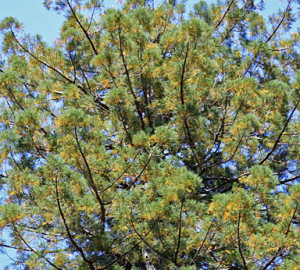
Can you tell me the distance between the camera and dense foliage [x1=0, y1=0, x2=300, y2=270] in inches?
160

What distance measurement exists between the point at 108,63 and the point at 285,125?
2.29 meters

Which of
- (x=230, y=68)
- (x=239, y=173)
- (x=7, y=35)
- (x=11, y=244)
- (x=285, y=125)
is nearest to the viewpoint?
(x=11, y=244)

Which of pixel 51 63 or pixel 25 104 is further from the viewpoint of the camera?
pixel 51 63

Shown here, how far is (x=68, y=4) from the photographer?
20.3ft

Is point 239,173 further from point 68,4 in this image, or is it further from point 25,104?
point 68,4

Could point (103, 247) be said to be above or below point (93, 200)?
below

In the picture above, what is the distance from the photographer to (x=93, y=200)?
443 centimetres

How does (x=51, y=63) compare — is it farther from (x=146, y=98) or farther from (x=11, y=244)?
(x=11, y=244)

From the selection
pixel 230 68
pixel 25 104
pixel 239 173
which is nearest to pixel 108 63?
pixel 25 104

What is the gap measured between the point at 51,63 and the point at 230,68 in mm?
2576

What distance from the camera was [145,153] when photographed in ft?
15.1

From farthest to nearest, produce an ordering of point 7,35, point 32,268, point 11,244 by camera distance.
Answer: point 7,35, point 11,244, point 32,268

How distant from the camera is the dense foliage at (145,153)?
407 centimetres

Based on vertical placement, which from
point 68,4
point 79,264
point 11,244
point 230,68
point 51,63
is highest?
point 68,4
